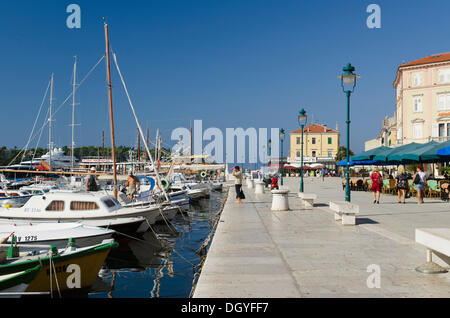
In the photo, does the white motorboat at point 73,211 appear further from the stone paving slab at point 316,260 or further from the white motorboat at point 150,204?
the stone paving slab at point 316,260

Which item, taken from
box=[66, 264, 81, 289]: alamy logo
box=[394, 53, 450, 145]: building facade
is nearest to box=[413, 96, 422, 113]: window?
box=[394, 53, 450, 145]: building facade

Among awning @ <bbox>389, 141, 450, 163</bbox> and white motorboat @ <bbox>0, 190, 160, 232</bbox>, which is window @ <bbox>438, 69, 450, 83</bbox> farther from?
white motorboat @ <bbox>0, 190, 160, 232</bbox>

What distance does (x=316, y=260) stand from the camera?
24.7ft

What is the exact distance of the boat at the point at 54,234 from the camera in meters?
10.4

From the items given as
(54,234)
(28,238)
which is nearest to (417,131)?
(54,234)

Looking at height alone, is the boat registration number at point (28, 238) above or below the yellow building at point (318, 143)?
below

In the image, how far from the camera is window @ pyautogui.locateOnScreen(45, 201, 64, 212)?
602 inches

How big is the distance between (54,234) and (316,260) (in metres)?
6.88

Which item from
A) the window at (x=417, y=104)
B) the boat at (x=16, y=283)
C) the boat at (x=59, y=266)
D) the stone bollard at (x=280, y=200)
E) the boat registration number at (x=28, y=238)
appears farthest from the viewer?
the window at (x=417, y=104)

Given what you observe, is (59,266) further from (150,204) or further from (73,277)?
(150,204)

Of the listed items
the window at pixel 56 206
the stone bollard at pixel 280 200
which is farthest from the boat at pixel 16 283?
the stone bollard at pixel 280 200

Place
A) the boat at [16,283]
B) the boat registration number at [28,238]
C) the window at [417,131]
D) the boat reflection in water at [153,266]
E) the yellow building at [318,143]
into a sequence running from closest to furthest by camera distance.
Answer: the boat at [16,283], the boat reflection in water at [153,266], the boat registration number at [28,238], the window at [417,131], the yellow building at [318,143]

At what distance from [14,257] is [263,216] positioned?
9437 millimetres
